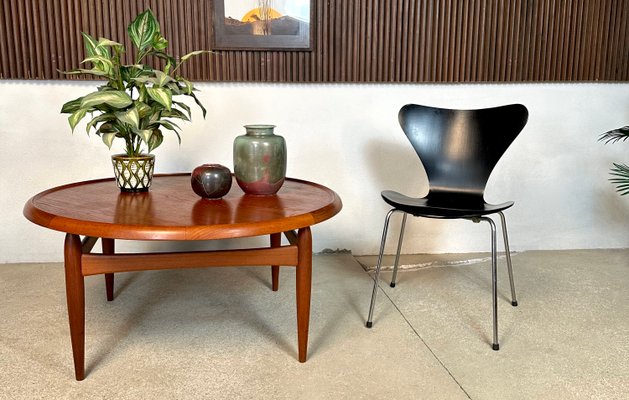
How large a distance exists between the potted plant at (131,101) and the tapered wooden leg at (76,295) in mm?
421

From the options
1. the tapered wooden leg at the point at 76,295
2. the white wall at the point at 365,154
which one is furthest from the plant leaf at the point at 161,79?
the white wall at the point at 365,154

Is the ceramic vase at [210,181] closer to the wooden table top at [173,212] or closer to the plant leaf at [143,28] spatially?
the wooden table top at [173,212]

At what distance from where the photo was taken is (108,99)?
1957mm

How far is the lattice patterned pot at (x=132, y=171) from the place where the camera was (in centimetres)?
218

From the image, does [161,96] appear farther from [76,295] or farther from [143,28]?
[76,295]

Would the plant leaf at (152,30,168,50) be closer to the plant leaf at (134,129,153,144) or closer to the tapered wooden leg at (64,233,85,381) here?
the plant leaf at (134,129,153,144)

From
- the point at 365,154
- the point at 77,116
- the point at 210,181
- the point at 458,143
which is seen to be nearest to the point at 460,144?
the point at 458,143

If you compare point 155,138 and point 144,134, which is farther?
point 155,138

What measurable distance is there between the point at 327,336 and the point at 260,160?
0.72 meters

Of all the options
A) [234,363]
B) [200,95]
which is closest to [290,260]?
[234,363]

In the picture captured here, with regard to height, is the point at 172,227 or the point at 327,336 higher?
the point at 172,227

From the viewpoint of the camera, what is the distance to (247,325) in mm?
2307

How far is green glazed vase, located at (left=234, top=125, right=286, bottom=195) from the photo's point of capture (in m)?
2.12

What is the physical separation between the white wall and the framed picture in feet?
0.75
